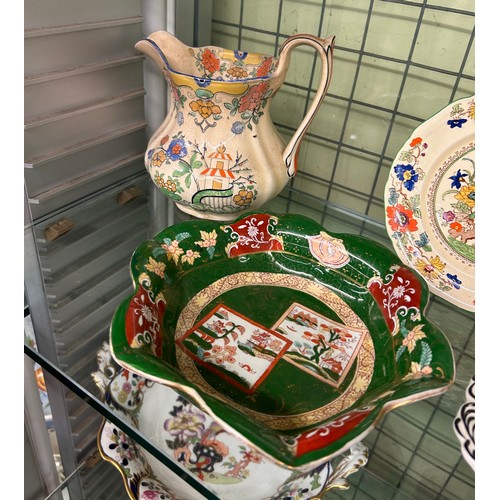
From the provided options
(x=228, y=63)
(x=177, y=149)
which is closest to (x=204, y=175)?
(x=177, y=149)

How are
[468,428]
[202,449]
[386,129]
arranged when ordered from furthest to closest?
1. [386,129]
2. [202,449]
3. [468,428]

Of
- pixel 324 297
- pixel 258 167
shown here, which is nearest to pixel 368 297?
pixel 324 297

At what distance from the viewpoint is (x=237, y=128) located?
16.8 inches

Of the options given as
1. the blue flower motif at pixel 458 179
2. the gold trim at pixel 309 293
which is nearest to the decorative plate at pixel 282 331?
the gold trim at pixel 309 293

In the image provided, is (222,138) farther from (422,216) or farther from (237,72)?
(422,216)

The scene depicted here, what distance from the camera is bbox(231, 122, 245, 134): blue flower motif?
0.43m

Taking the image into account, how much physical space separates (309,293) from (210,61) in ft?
0.86

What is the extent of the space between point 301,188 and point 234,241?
0.64 feet

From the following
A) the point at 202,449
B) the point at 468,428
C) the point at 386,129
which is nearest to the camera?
the point at 468,428

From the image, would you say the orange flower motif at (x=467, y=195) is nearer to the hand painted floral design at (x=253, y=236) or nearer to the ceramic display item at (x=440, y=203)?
the ceramic display item at (x=440, y=203)

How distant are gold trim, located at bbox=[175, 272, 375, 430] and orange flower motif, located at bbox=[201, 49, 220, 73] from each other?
0.73 feet

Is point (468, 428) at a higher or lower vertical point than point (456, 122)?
lower

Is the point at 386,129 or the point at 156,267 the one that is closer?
the point at 156,267

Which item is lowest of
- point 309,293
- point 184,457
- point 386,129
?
point 184,457
